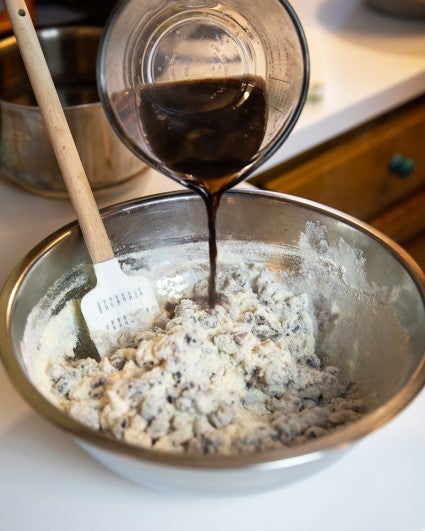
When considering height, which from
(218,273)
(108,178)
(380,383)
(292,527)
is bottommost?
(292,527)

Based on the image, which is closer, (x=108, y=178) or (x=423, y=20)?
(x=108, y=178)

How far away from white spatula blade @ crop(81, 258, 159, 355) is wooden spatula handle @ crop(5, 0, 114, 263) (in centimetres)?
3

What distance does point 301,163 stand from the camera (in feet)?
4.88

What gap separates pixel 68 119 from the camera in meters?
1.07

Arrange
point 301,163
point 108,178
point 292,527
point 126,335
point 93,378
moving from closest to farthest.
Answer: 1. point 292,527
2. point 93,378
3. point 126,335
4. point 108,178
5. point 301,163

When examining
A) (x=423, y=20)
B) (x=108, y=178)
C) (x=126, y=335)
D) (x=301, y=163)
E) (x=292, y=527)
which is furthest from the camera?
(x=423, y=20)

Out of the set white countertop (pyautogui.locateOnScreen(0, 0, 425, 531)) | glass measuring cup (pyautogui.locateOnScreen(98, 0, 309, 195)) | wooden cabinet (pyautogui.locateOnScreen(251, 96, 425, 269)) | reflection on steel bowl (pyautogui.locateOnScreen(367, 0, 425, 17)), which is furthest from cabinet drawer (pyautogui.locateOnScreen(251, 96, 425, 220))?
white countertop (pyautogui.locateOnScreen(0, 0, 425, 531))

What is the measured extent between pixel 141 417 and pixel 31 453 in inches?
5.8

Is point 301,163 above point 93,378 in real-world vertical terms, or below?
above

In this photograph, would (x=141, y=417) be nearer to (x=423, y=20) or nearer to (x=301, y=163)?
(x=301, y=163)

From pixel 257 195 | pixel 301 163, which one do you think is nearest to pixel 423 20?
pixel 301 163

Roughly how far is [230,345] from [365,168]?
854 millimetres

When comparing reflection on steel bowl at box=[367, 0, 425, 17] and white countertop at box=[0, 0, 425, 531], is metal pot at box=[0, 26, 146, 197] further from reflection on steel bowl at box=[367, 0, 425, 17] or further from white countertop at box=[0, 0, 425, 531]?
reflection on steel bowl at box=[367, 0, 425, 17]

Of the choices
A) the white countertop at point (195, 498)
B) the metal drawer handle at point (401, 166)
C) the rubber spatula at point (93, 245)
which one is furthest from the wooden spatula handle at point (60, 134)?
the metal drawer handle at point (401, 166)
